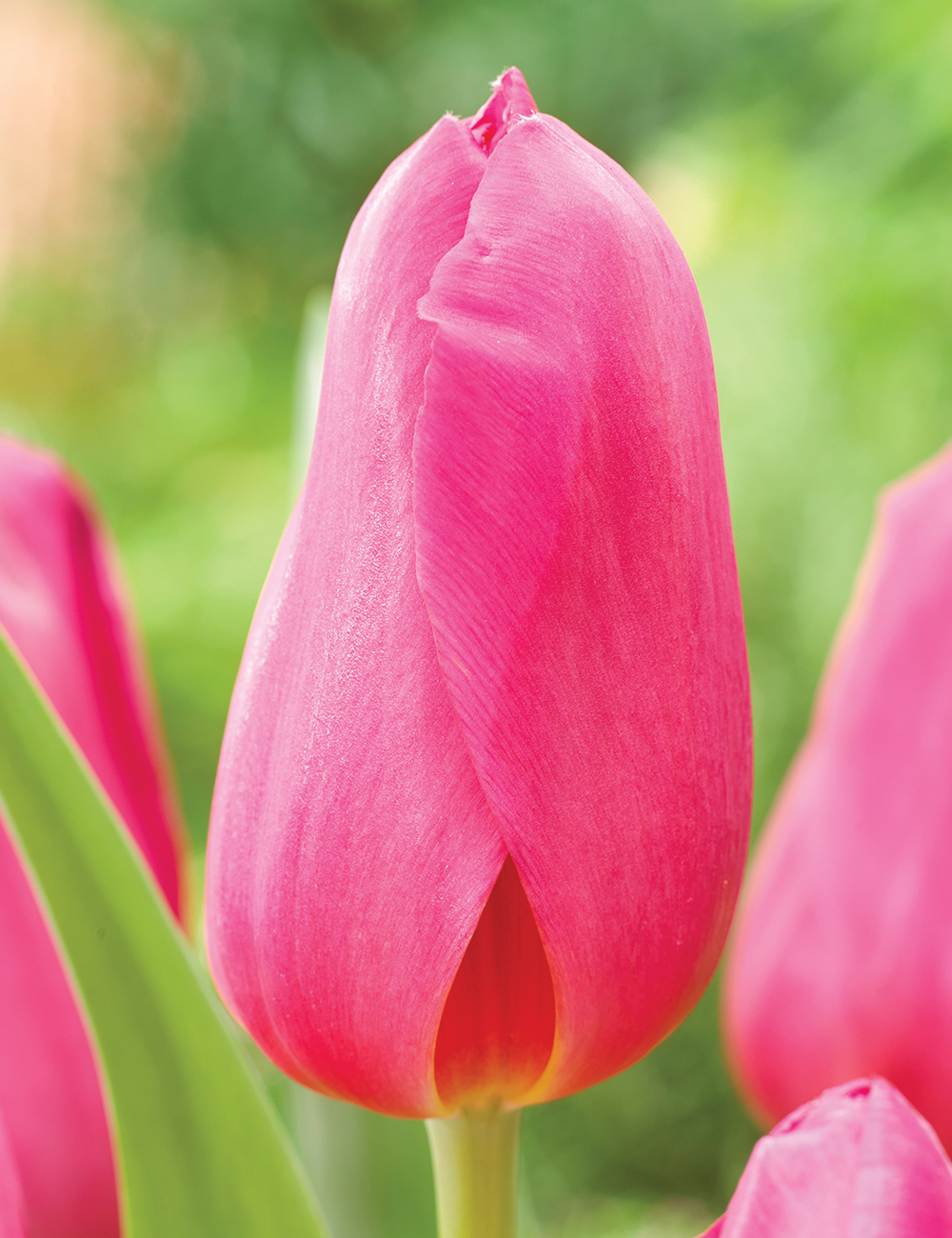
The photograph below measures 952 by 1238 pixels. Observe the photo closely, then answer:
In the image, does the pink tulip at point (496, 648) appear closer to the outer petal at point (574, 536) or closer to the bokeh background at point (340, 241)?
the outer petal at point (574, 536)

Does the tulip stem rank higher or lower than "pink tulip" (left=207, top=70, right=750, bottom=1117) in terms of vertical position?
lower

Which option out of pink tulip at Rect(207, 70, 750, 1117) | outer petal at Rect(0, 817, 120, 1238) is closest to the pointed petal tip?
pink tulip at Rect(207, 70, 750, 1117)

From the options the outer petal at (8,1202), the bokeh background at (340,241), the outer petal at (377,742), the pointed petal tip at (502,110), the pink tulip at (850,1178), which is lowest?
the pink tulip at (850,1178)

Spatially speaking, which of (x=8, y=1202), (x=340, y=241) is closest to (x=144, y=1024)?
(x=8, y=1202)

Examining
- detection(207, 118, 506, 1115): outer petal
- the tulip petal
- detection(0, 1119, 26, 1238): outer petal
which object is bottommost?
detection(0, 1119, 26, 1238): outer petal

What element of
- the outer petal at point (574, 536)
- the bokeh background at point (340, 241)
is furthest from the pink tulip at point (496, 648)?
the bokeh background at point (340, 241)

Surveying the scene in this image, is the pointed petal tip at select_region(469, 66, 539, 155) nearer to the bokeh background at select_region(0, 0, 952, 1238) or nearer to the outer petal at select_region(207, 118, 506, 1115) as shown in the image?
the outer petal at select_region(207, 118, 506, 1115)
